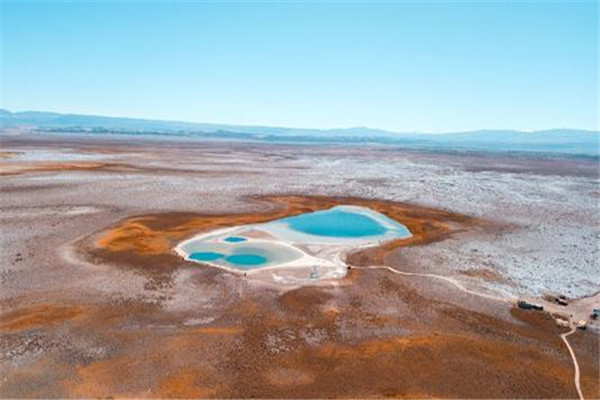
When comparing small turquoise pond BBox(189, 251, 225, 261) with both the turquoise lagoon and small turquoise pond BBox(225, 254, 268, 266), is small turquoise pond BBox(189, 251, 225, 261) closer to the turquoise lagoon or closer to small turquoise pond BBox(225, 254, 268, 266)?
the turquoise lagoon

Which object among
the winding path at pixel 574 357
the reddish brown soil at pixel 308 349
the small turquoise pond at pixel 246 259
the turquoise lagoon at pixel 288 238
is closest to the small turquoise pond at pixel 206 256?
the turquoise lagoon at pixel 288 238

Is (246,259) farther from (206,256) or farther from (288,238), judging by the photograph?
(288,238)

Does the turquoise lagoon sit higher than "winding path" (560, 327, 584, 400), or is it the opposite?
the turquoise lagoon

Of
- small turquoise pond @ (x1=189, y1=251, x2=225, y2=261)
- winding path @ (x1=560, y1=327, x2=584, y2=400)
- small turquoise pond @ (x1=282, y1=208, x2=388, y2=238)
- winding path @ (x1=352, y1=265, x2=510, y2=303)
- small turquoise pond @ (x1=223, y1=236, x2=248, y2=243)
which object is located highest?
small turquoise pond @ (x1=282, y1=208, x2=388, y2=238)

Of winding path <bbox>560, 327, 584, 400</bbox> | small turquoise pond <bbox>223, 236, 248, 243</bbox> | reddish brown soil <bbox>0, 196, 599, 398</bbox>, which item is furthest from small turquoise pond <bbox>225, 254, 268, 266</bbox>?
winding path <bbox>560, 327, 584, 400</bbox>

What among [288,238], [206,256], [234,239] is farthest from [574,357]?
[234,239]

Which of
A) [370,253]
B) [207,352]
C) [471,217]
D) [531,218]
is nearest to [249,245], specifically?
[370,253]

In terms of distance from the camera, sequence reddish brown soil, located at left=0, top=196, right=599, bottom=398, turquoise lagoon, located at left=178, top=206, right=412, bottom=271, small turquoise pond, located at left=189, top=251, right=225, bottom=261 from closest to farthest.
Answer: reddish brown soil, located at left=0, top=196, right=599, bottom=398
small turquoise pond, located at left=189, top=251, right=225, bottom=261
turquoise lagoon, located at left=178, top=206, right=412, bottom=271

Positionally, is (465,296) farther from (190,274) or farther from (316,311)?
(190,274)
